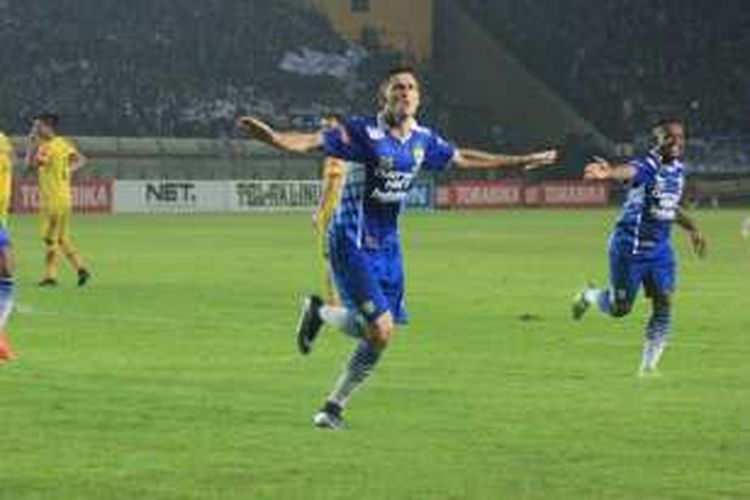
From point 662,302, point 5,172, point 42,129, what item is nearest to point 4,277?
point 5,172

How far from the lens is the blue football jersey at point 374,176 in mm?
12172

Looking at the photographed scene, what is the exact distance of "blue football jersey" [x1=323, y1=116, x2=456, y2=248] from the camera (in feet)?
39.9

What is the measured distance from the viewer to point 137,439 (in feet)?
37.0

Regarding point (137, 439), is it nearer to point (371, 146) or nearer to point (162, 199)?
point (371, 146)

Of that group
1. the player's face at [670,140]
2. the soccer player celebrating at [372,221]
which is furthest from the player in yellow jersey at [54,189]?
the soccer player celebrating at [372,221]

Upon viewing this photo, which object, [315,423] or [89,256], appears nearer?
[315,423]

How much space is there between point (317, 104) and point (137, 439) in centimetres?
6460

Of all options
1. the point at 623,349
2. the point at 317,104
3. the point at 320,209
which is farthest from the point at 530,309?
the point at 317,104

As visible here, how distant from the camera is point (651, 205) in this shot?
1692 cm

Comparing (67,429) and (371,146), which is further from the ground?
(371,146)

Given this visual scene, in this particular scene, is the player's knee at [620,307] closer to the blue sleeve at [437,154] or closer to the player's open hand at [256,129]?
the blue sleeve at [437,154]

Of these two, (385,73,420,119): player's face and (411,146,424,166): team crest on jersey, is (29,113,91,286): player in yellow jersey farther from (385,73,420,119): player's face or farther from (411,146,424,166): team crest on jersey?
(385,73,420,119): player's face

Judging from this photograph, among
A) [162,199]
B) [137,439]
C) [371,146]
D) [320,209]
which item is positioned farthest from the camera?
[162,199]

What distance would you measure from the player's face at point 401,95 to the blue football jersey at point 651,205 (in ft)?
16.2
